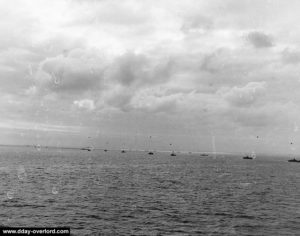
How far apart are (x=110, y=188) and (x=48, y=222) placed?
147 ft

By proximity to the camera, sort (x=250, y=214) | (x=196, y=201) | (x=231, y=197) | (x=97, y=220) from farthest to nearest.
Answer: (x=231, y=197), (x=196, y=201), (x=250, y=214), (x=97, y=220)

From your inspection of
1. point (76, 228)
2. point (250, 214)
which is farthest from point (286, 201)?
point (76, 228)

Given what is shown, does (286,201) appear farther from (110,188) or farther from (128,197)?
(110,188)

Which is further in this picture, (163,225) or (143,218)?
(143,218)

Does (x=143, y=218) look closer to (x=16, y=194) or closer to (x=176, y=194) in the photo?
(x=176, y=194)

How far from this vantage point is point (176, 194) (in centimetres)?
8825

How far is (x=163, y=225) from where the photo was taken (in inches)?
2076

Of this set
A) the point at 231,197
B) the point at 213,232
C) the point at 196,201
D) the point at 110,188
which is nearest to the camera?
the point at 213,232

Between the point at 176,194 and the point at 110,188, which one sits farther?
the point at 110,188

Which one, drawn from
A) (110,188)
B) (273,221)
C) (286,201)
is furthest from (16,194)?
(286,201)

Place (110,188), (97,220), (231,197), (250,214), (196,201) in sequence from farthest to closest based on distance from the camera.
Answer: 1. (110,188)
2. (231,197)
3. (196,201)
4. (250,214)
5. (97,220)

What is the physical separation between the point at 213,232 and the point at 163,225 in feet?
26.6

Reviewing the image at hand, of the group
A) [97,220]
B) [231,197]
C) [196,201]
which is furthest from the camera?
[231,197]

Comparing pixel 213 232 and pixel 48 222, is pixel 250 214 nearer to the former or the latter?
→ pixel 213 232
